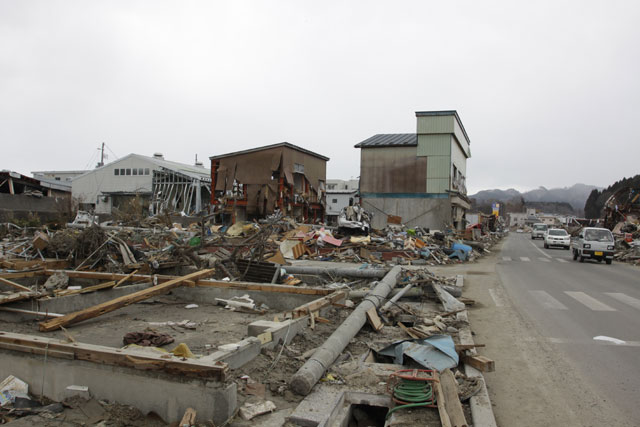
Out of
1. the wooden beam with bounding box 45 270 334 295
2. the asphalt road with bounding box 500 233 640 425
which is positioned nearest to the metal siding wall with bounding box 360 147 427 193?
the asphalt road with bounding box 500 233 640 425

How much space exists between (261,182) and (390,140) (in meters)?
13.0

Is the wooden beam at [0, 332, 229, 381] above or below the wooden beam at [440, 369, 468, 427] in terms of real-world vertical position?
above

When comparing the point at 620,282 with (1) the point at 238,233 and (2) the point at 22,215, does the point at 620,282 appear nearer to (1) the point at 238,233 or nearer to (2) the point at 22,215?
(1) the point at 238,233

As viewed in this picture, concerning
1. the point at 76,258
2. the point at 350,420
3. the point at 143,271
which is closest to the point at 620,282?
the point at 350,420

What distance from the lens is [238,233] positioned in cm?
2534

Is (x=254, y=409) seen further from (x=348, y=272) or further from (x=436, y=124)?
(x=436, y=124)

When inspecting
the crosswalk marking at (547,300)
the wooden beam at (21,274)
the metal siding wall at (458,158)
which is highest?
the metal siding wall at (458,158)

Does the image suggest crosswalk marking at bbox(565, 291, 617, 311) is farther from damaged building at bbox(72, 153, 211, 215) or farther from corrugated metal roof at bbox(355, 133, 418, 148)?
damaged building at bbox(72, 153, 211, 215)

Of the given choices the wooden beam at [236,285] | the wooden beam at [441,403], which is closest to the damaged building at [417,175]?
the wooden beam at [236,285]

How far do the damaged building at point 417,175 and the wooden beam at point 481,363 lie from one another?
2861cm

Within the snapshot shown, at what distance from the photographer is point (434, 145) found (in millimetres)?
35219

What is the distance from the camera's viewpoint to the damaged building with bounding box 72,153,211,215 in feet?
139

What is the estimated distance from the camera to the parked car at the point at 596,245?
2175cm

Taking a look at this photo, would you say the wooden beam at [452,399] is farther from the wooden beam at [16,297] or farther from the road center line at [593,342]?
the wooden beam at [16,297]
